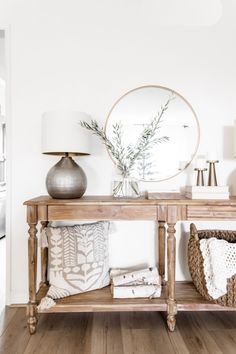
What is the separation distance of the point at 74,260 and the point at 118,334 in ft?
1.68

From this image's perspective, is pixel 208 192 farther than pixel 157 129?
No

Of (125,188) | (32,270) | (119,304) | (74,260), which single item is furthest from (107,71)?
(119,304)

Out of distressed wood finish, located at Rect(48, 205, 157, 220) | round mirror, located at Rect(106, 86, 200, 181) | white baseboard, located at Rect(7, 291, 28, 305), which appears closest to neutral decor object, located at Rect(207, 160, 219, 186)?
round mirror, located at Rect(106, 86, 200, 181)

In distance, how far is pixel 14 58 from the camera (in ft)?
6.92

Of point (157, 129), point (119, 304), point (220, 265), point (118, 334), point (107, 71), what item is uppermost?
point (107, 71)

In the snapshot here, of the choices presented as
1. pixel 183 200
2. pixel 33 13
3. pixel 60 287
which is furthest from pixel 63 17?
pixel 60 287

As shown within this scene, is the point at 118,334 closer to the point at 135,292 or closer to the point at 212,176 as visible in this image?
the point at 135,292

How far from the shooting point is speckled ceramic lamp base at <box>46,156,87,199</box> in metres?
1.80

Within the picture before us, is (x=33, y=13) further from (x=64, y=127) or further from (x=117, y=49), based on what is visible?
(x=64, y=127)

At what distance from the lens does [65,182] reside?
1.80 metres

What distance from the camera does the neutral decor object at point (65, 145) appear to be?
1759 mm

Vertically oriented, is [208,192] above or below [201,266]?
above

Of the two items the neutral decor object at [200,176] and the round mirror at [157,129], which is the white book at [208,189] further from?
the round mirror at [157,129]

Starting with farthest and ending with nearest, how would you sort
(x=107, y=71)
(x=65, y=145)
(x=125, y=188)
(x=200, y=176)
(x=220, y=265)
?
1. (x=107, y=71)
2. (x=200, y=176)
3. (x=125, y=188)
4. (x=65, y=145)
5. (x=220, y=265)
